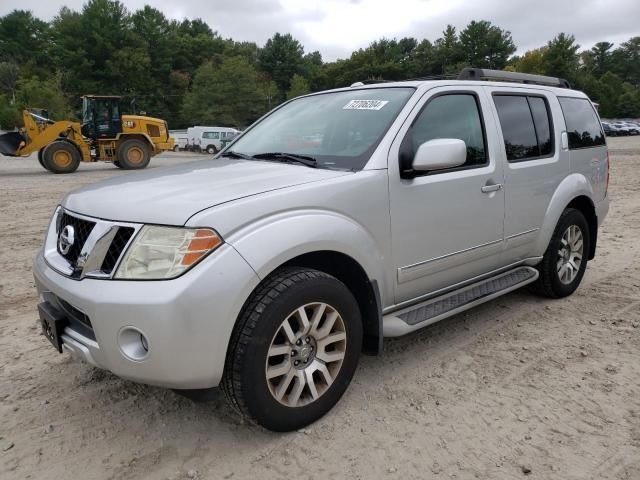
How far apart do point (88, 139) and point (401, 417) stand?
64.1ft

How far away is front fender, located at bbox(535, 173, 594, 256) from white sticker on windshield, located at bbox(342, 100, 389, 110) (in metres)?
1.79

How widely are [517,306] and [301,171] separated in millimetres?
2574

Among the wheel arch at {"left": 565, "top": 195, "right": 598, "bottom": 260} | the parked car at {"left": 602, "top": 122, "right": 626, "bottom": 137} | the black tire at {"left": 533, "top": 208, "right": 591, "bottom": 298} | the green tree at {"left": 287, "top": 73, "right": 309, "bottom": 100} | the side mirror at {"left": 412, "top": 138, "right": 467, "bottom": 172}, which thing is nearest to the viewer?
the side mirror at {"left": 412, "top": 138, "right": 467, "bottom": 172}

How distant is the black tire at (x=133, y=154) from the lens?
63.4 ft

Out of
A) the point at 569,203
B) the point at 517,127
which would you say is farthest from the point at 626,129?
the point at 517,127

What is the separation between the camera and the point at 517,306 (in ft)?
14.4

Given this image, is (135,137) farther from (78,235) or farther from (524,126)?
(78,235)

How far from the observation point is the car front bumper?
6.88 feet

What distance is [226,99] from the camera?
62812 millimetres

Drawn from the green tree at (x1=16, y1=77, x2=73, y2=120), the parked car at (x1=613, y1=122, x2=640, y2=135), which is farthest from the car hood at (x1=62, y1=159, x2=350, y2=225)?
the parked car at (x1=613, y1=122, x2=640, y2=135)

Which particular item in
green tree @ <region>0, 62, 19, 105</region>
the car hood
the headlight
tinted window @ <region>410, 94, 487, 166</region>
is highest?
green tree @ <region>0, 62, 19, 105</region>

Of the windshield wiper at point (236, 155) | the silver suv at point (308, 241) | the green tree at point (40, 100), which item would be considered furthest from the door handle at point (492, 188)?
the green tree at point (40, 100)

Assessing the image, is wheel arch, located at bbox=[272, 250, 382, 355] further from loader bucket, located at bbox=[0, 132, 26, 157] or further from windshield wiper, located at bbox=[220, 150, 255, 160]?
loader bucket, located at bbox=[0, 132, 26, 157]

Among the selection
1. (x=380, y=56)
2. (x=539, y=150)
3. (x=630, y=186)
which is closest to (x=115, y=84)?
(x=380, y=56)
